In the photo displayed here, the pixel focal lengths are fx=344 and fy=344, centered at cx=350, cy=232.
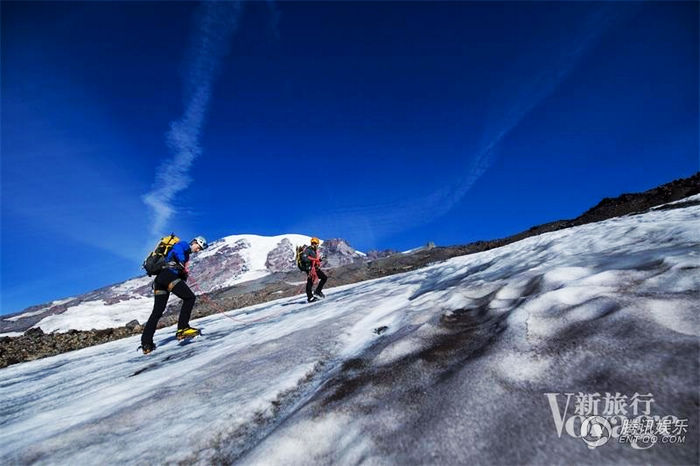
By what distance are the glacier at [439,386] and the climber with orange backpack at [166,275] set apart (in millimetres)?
2985

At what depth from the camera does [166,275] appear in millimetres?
8508

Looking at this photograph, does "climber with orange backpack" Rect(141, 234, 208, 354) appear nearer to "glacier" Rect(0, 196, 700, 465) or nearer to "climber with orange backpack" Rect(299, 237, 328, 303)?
"glacier" Rect(0, 196, 700, 465)

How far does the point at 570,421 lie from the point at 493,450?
442mm

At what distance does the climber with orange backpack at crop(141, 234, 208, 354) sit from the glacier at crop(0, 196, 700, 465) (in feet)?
9.79

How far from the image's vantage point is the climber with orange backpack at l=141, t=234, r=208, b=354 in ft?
27.2

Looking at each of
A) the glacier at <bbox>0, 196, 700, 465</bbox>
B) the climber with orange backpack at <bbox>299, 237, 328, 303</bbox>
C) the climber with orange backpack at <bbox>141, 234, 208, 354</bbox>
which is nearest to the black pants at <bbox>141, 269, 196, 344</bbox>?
the climber with orange backpack at <bbox>141, 234, 208, 354</bbox>

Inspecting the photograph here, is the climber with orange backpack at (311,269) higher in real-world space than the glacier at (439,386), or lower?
higher

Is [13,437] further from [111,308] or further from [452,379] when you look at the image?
[111,308]

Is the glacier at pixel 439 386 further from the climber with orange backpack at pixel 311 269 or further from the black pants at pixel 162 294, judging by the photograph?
the climber with orange backpack at pixel 311 269

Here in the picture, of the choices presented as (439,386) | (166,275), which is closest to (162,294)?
(166,275)

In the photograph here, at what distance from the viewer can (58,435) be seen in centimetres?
339

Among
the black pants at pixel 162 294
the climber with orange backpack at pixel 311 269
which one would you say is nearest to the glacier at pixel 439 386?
Answer: the black pants at pixel 162 294

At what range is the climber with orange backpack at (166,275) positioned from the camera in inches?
326

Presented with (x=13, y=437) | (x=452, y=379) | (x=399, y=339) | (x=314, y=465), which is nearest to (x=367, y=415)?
(x=314, y=465)
